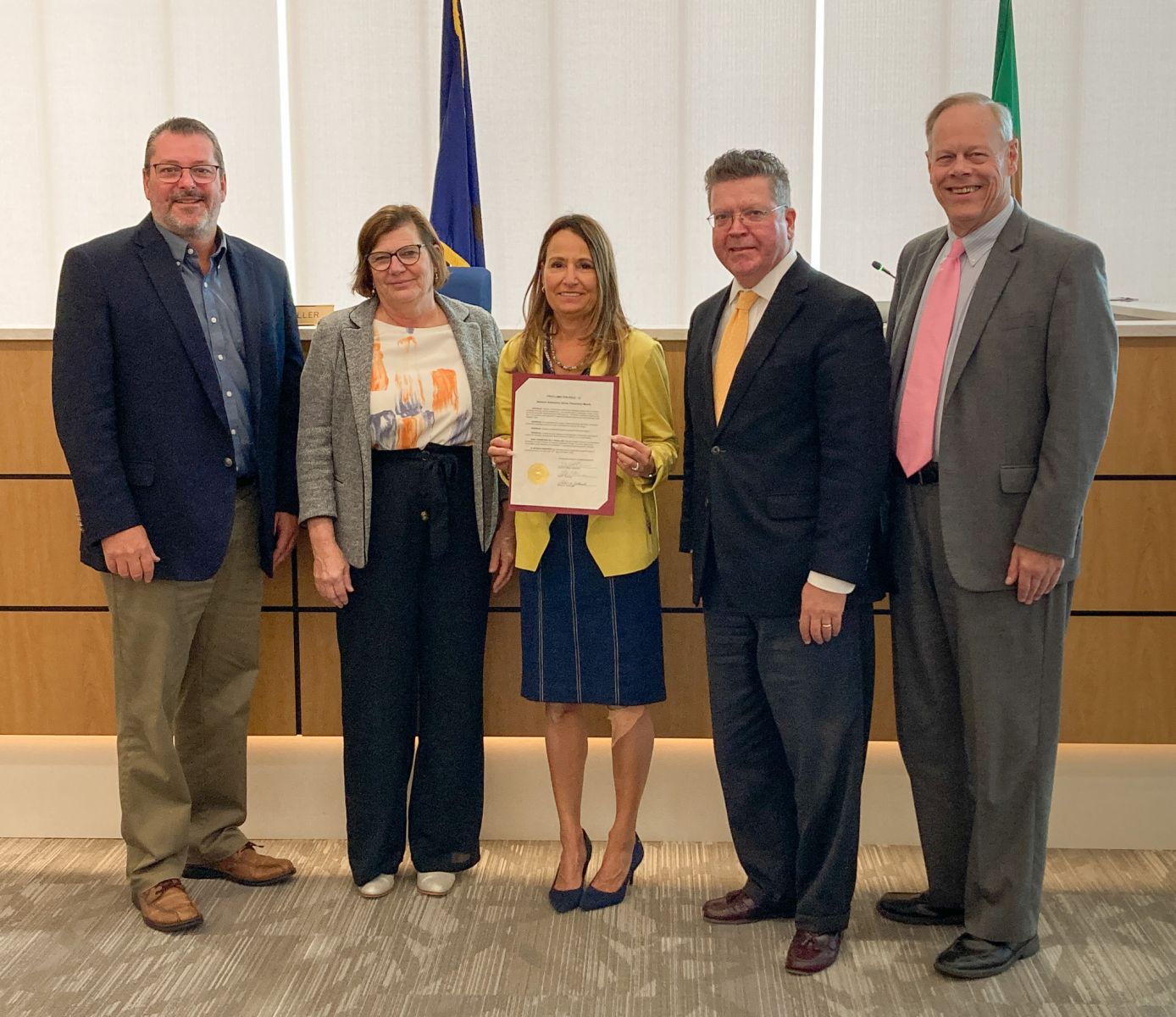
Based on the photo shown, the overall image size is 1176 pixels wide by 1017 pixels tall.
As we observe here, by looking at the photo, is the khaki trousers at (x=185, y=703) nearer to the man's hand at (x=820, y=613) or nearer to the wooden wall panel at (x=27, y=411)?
the wooden wall panel at (x=27, y=411)

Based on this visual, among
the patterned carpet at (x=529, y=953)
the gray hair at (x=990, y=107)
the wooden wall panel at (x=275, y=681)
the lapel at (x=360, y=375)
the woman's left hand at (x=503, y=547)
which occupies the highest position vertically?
the gray hair at (x=990, y=107)

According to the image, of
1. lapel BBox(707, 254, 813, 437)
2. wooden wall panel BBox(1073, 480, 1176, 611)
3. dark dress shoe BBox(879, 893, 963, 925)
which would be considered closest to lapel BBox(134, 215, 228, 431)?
lapel BBox(707, 254, 813, 437)

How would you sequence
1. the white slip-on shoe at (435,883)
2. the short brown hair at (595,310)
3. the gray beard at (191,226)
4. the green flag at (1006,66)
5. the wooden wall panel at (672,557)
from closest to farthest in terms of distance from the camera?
the short brown hair at (595,310) < the gray beard at (191,226) < the white slip-on shoe at (435,883) < the wooden wall panel at (672,557) < the green flag at (1006,66)

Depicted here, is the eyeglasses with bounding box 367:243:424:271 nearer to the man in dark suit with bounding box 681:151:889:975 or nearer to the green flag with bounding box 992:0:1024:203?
the man in dark suit with bounding box 681:151:889:975

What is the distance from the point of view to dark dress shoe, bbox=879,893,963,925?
8.92ft

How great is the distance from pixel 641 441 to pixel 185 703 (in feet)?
4.55

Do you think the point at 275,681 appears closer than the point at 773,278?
No

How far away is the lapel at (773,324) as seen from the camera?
2.40 metres

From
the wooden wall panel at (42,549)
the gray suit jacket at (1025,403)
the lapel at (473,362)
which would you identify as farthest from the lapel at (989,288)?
the wooden wall panel at (42,549)

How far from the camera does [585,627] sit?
2.69 m

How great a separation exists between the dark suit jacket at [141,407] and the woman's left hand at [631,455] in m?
0.93

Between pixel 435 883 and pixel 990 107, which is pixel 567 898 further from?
pixel 990 107

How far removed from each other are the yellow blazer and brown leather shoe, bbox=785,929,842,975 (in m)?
0.90

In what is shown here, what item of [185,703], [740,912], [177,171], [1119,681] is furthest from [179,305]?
[1119,681]
